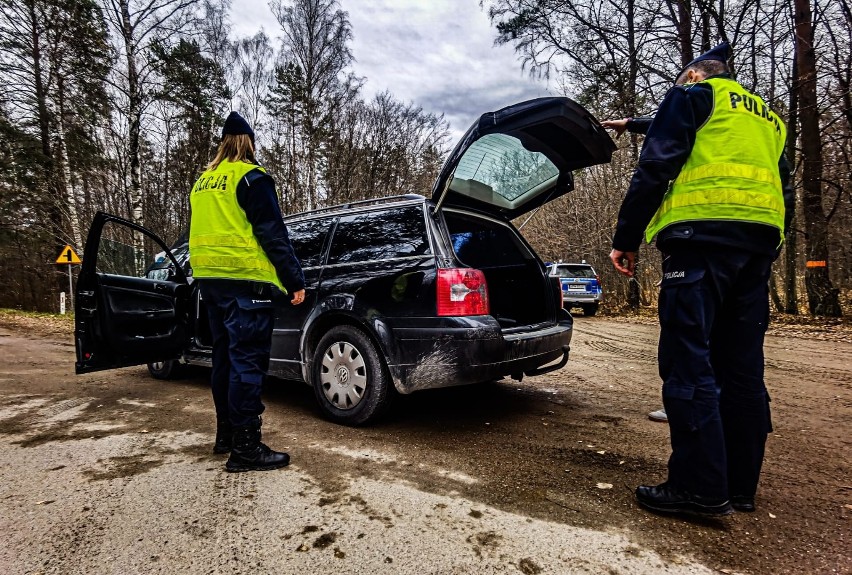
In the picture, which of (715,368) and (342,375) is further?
(342,375)

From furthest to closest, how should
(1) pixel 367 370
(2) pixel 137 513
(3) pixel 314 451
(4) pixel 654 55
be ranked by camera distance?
(4) pixel 654 55 < (1) pixel 367 370 < (3) pixel 314 451 < (2) pixel 137 513

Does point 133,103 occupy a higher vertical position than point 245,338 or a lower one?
higher

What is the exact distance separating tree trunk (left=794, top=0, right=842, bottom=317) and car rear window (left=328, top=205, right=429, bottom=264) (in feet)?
37.0

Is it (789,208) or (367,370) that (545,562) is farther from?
(789,208)

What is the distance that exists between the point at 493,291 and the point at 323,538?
2461mm

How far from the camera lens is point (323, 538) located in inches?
70.4

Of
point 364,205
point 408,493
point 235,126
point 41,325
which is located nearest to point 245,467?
point 408,493

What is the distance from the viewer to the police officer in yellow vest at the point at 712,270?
1.90 m

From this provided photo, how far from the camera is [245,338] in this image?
255 centimetres

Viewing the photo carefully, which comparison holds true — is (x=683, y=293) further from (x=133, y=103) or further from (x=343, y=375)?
(x=133, y=103)

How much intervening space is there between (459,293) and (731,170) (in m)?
1.57

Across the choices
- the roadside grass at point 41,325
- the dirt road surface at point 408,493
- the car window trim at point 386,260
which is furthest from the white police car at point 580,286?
the roadside grass at point 41,325

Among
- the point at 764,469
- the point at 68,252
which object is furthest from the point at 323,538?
the point at 68,252

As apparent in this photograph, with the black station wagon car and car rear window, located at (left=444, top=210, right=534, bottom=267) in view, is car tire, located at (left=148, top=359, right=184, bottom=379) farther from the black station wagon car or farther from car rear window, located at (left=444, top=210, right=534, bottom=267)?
car rear window, located at (left=444, top=210, right=534, bottom=267)
